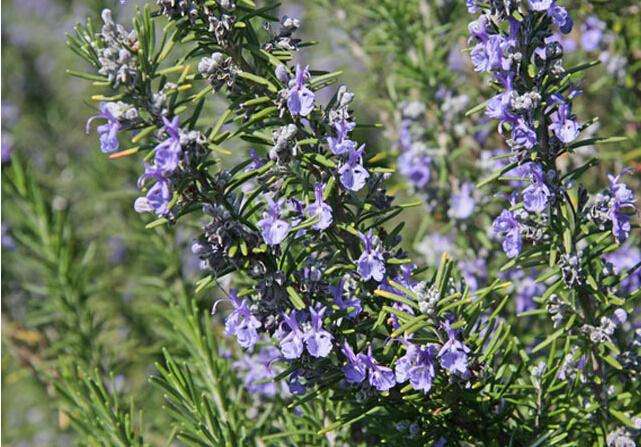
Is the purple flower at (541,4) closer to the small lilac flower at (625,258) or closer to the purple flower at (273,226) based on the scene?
the purple flower at (273,226)

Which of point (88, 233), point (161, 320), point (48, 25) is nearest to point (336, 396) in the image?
point (161, 320)

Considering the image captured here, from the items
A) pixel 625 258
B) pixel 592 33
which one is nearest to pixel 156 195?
pixel 625 258

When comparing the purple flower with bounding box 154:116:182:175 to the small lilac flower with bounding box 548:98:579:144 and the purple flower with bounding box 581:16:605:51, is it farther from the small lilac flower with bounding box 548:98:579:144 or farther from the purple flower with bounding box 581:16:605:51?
the purple flower with bounding box 581:16:605:51

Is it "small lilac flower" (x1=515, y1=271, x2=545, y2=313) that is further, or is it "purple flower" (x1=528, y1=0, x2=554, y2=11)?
"small lilac flower" (x1=515, y1=271, x2=545, y2=313)

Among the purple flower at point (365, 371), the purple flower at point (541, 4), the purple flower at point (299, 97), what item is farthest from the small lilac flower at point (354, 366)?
the purple flower at point (541, 4)

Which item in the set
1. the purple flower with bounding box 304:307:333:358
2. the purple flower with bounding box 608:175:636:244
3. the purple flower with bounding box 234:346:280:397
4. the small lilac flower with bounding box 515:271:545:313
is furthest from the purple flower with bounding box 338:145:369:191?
the small lilac flower with bounding box 515:271:545:313

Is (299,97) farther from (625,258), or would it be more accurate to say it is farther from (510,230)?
(625,258)
